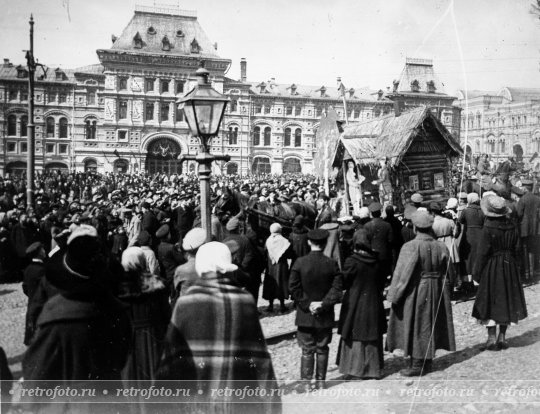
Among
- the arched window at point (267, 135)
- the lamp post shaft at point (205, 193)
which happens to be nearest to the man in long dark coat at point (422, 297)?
the lamp post shaft at point (205, 193)

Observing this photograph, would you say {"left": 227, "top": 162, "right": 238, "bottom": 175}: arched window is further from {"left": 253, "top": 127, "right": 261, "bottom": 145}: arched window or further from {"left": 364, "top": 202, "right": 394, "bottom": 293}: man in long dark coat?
{"left": 364, "top": 202, "right": 394, "bottom": 293}: man in long dark coat

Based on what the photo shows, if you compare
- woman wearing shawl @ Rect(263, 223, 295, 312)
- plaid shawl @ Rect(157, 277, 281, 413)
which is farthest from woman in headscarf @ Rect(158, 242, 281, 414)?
woman wearing shawl @ Rect(263, 223, 295, 312)

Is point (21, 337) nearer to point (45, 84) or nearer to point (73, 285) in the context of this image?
point (73, 285)

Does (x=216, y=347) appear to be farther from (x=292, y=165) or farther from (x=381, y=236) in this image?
(x=292, y=165)

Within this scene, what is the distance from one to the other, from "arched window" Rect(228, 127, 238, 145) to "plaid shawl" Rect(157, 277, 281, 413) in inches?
1976

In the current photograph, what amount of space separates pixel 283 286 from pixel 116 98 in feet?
141

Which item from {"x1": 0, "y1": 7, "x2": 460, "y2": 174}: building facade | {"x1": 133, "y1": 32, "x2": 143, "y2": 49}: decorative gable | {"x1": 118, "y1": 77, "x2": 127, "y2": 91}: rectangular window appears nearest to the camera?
Answer: {"x1": 133, "y1": 32, "x2": 143, "y2": 49}: decorative gable

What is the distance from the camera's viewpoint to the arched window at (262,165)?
54.3 meters

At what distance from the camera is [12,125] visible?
135 feet

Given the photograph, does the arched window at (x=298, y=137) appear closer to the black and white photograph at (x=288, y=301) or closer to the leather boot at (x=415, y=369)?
the black and white photograph at (x=288, y=301)

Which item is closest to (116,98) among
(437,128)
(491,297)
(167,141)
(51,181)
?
(167,141)

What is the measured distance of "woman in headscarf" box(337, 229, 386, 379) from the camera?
536 centimetres

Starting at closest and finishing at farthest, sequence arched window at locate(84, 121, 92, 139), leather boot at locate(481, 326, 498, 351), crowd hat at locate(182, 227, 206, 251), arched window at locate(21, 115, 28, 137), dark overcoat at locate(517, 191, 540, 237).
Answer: crowd hat at locate(182, 227, 206, 251)
leather boot at locate(481, 326, 498, 351)
dark overcoat at locate(517, 191, 540, 237)
arched window at locate(21, 115, 28, 137)
arched window at locate(84, 121, 92, 139)

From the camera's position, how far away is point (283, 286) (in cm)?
909
